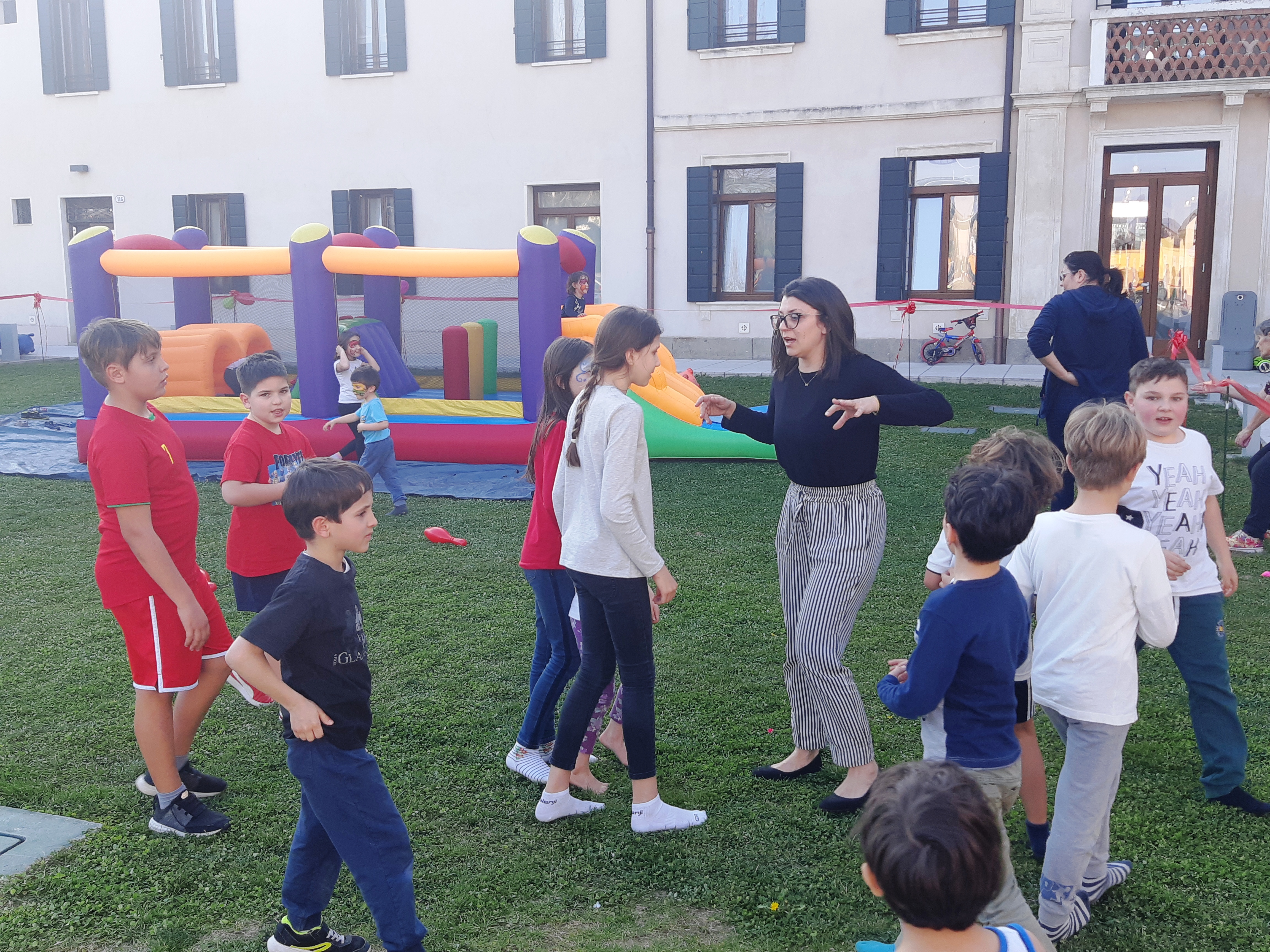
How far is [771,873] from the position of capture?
317 cm

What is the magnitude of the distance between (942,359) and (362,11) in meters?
11.5

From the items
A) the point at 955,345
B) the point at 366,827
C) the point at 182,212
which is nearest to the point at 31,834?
the point at 366,827

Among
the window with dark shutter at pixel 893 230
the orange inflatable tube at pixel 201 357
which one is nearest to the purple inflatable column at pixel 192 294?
the orange inflatable tube at pixel 201 357

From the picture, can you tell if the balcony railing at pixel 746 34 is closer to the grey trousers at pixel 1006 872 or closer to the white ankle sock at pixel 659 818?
the white ankle sock at pixel 659 818

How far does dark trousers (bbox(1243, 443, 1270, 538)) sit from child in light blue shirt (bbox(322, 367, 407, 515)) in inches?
218

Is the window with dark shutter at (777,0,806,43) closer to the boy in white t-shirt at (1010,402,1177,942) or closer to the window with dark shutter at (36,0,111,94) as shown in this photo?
the window with dark shutter at (36,0,111,94)

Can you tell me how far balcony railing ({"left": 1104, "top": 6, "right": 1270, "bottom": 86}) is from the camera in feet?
48.0

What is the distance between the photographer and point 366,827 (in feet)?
8.35

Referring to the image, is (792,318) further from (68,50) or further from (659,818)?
(68,50)

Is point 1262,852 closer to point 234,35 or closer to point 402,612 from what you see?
point 402,612

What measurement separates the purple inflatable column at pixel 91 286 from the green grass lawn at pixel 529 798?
3.79m

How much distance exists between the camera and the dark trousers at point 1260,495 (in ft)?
21.5

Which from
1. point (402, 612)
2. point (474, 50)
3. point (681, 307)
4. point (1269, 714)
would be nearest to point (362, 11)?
point (474, 50)

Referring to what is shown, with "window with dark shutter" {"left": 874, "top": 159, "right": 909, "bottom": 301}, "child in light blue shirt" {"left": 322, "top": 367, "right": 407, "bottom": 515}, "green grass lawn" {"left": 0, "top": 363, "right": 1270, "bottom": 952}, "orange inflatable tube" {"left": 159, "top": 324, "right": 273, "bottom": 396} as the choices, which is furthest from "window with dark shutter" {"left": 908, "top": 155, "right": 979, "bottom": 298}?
"child in light blue shirt" {"left": 322, "top": 367, "right": 407, "bottom": 515}
